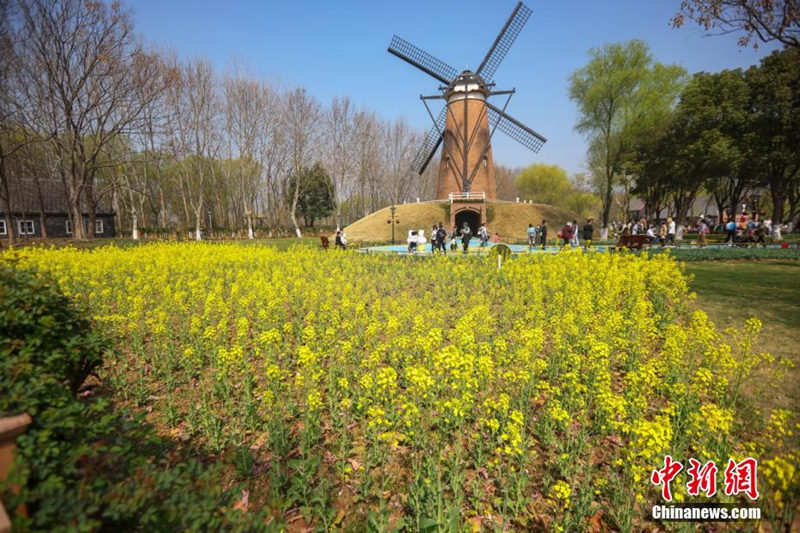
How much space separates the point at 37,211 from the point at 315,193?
3292 cm

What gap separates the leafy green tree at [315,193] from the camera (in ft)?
189

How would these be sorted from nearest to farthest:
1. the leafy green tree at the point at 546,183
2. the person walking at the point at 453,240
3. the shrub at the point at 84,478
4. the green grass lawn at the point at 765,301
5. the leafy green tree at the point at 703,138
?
the shrub at the point at 84,478 → the green grass lawn at the point at 765,301 → the person walking at the point at 453,240 → the leafy green tree at the point at 703,138 → the leafy green tree at the point at 546,183

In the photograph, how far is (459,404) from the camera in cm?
373

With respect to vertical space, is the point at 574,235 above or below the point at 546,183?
below

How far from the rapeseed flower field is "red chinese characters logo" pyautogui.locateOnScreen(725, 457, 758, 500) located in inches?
4.6

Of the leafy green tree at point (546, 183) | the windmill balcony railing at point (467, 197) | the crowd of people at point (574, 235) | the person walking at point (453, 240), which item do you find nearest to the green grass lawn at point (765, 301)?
the crowd of people at point (574, 235)

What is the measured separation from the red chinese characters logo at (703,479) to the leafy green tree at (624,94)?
4039 cm

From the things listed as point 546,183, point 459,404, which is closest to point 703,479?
point 459,404

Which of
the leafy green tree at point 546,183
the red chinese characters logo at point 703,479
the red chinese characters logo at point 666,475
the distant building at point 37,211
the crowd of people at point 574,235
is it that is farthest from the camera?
the leafy green tree at point 546,183

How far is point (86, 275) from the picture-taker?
1170cm

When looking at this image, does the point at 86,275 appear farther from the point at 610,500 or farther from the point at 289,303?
the point at 610,500

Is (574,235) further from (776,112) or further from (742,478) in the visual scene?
(776,112)

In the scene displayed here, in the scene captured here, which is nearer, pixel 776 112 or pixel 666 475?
pixel 666 475

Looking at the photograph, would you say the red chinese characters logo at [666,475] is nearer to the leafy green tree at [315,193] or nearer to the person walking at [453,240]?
the person walking at [453,240]
